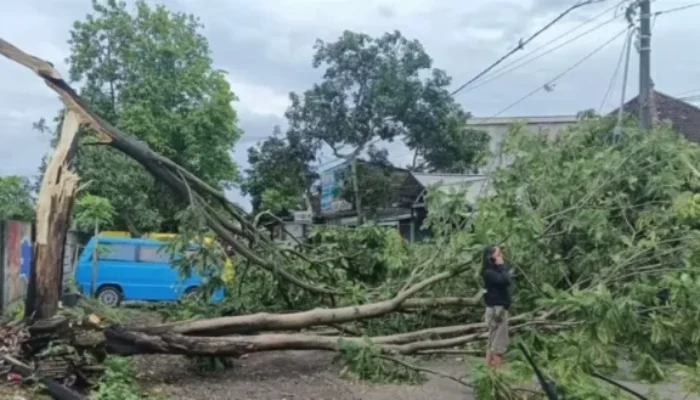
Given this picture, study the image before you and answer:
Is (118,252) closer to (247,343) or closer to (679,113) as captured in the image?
(247,343)

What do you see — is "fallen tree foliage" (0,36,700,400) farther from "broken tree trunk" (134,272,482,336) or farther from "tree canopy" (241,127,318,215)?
"tree canopy" (241,127,318,215)

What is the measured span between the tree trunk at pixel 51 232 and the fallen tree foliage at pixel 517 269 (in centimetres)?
40

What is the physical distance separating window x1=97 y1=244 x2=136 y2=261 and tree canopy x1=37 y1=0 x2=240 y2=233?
277 inches

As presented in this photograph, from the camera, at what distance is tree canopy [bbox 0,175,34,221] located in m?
21.3

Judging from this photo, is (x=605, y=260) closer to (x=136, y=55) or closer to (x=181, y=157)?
(x=181, y=157)

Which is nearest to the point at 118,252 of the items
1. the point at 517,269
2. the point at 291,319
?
the point at 291,319

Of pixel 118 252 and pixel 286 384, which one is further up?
pixel 118 252

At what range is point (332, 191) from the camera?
89.6ft

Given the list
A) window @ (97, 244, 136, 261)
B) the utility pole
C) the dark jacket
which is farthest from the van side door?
the dark jacket

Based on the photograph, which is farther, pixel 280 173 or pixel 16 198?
pixel 280 173

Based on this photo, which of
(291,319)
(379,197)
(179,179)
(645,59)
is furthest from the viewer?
(379,197)

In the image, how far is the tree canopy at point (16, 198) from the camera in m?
21.3

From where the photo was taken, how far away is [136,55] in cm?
2552

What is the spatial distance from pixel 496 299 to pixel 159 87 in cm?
2026
